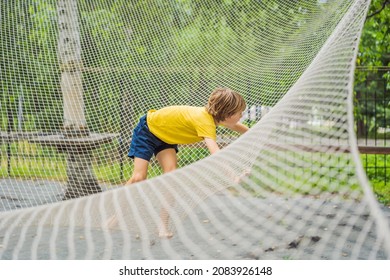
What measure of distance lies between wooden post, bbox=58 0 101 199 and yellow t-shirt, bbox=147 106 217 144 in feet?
3.66

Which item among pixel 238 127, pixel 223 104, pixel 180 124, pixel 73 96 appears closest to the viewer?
pixel 223 104

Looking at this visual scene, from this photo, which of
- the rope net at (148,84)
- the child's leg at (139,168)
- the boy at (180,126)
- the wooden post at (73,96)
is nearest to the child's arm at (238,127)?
the boy at (180,126)

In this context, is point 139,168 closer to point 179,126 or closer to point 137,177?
point 137,177

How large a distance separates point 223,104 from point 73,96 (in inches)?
58.8

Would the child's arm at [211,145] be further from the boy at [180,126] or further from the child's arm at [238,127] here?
the child's arm at [238,127]

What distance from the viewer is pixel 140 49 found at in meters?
3.16

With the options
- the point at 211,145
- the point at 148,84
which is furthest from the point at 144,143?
the point at 148,84

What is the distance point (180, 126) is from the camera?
6.43 feet

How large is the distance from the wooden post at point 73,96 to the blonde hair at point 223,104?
4.54 ft

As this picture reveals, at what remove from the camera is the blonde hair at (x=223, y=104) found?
184 centimetres

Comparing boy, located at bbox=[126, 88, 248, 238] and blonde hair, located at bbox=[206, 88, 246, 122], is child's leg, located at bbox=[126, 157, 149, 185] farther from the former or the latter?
blonde hair, located at bbox=[206, 88, 246, 122]

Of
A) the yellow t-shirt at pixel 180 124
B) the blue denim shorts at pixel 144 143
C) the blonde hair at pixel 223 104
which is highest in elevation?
the blonde hair at pixel 223 104
